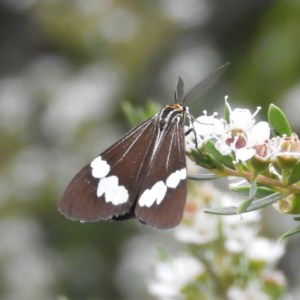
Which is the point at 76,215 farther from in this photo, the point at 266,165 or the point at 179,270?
the point at 179,270

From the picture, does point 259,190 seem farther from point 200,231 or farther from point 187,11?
point 187,11

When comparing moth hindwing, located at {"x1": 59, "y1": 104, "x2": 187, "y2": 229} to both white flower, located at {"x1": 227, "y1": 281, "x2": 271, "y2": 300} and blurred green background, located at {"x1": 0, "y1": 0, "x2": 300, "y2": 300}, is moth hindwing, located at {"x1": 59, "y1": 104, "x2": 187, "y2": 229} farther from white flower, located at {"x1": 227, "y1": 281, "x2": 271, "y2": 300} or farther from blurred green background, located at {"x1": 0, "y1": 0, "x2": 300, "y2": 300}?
blurred green background, located at {"x1": 0, "y1": 0, "x2": 300, "y2": 300}

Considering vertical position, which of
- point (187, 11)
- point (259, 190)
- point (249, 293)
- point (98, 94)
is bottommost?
point (98, 94)

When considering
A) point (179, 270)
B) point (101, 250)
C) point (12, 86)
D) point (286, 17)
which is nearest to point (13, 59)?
point (12, 86)

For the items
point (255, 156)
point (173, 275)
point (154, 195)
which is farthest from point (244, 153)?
point (173, 275)

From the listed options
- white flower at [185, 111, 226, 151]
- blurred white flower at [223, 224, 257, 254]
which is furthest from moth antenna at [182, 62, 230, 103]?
blurred white flower at [223, 224, 257, 254]

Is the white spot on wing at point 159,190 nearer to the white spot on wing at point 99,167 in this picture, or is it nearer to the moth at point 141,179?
Answer: the moth at point 141,179

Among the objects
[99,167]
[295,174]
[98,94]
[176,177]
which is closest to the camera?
[295,174]
